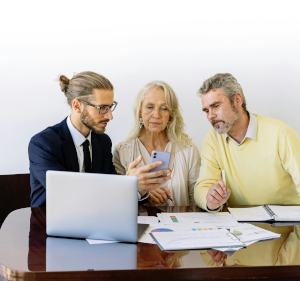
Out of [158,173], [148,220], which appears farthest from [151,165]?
[148,220]

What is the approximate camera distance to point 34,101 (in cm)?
288

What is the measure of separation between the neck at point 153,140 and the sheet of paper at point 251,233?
1188mm

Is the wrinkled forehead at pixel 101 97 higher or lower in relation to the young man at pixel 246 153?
higher

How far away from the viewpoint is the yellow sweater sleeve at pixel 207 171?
7.24 ft

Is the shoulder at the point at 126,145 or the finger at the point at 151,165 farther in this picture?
the shoulder at the point at 126,145

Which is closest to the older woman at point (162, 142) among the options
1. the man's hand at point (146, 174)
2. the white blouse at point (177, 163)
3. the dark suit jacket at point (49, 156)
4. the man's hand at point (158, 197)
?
the white blouse at point (177, 163)

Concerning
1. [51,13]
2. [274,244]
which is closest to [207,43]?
[51,13]

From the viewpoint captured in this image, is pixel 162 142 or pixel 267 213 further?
pixel 162 142

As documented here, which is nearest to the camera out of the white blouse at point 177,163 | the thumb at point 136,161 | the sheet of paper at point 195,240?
the sheet of paper at point 195,240

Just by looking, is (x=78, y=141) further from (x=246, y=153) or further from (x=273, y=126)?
(x=273, y=126)

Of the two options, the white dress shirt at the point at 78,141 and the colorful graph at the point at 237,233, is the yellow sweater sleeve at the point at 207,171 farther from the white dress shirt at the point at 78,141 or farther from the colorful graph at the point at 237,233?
the white dress shirt at the point at 78,141

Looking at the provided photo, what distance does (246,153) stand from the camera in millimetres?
2336

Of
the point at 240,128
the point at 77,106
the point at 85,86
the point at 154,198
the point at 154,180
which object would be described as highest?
the point at 85,86

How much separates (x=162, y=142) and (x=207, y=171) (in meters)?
0.51
